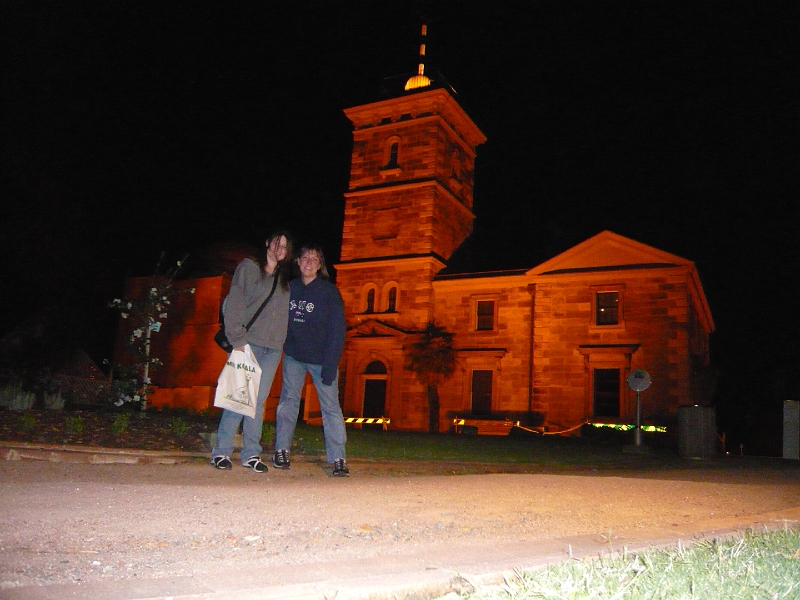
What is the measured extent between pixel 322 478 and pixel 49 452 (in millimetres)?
2575

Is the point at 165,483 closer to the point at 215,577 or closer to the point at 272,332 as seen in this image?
the point at 272,332

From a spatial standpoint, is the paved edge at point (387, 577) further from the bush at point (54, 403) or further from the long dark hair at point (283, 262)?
the bush at point (54, 403)

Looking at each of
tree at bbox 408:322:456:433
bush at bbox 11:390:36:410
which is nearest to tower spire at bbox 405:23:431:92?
tree at bbox 408:322:456:433

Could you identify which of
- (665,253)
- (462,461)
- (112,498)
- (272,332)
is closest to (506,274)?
(665,253)

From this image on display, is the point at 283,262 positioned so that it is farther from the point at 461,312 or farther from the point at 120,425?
the point at 461,312

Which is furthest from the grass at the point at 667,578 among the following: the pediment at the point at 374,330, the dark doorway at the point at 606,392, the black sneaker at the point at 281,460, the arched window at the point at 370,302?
the arched window at the point at 370,302

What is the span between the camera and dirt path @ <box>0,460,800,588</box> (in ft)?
9.41

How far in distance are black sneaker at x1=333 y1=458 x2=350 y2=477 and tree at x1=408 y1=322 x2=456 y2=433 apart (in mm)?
19641

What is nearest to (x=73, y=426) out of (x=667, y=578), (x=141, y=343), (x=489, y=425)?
(x=141, y=343)

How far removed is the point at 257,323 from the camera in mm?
6047

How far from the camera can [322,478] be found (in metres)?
5.91

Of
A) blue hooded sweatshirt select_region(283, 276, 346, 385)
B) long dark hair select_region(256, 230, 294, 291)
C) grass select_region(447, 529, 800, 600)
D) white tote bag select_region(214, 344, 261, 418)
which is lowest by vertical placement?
grass select_region(447, 529, 800, 600)

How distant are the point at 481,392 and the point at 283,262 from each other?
21.2m

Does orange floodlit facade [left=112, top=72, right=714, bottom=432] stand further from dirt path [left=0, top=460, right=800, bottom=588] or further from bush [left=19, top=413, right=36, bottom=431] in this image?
dirt path [left=0, top=460, right=800, bottom=588]
